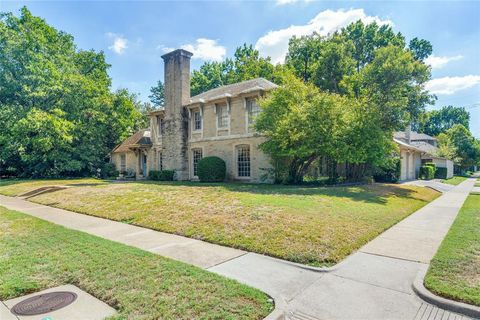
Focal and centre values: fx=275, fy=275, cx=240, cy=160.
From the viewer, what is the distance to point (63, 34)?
103ft

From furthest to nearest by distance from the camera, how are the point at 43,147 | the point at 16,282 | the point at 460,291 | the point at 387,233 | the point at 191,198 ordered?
the point at 43,147
the point at 191,198
the point at 387,233
the point at 16,282
the point at 460,291

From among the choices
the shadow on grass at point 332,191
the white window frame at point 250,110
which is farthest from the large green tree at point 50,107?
the shadow on grass at point 332,191

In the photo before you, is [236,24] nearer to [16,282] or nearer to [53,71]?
[16,282]

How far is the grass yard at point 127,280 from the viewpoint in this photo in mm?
3396

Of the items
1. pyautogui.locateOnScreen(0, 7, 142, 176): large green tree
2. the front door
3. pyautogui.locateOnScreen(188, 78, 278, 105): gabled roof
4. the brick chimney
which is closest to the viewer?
pyautogui.locateOnScreen(188, 78, 278, 105): gabled roof

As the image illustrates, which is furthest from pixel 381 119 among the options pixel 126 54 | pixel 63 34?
pixel 63 34

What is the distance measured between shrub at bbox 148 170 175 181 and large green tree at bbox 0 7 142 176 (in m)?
8.17

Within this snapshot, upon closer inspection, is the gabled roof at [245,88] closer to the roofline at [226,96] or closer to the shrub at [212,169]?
the roofline at [226,96]

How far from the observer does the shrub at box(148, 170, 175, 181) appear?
74.6 feet

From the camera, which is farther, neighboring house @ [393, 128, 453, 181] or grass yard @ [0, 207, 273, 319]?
neighboring house @ [393, 128, 453, 181]

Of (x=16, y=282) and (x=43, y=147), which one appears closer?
(x=16, y=282)

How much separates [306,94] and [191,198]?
967cm

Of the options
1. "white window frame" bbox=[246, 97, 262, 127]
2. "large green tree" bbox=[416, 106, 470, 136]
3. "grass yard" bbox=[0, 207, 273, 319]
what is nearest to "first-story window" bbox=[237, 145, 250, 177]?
"white window frame" bbox=[246, 97, 262, 127]

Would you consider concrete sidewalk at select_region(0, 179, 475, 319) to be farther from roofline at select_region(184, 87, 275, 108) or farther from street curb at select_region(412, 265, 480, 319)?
roofline at select_region(184, 87, 275, 108)
